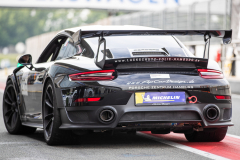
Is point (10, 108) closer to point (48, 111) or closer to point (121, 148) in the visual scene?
point (48, 111)

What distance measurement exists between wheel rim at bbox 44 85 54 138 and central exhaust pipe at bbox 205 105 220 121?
1689mm

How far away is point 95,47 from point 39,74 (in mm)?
974

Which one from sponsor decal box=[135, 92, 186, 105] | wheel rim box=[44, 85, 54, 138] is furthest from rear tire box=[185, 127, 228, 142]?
wheel rim box=[44, 85, 54, 138]

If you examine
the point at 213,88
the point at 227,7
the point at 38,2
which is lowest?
the point at 213,88

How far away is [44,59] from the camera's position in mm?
6953

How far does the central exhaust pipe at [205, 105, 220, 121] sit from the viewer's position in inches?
211

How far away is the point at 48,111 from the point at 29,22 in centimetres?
15695

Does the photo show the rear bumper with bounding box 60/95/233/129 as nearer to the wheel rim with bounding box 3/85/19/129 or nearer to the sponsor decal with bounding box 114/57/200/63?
the sponsor decal with bounding box 114/57/200/63

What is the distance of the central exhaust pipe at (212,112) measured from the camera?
536 centimetres

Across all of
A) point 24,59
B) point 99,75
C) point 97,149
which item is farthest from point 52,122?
point 24,59

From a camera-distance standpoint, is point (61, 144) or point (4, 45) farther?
point (4, 45)

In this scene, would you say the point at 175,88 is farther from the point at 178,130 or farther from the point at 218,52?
the point at 218,52

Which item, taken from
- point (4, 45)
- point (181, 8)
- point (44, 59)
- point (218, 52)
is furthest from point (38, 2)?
point (4, 45)

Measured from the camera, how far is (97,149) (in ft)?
18.1
